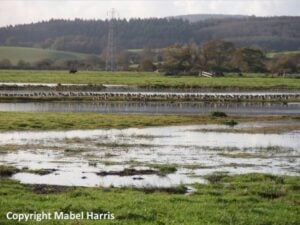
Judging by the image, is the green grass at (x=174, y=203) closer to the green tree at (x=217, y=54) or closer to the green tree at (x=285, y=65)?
the green tree at (x=285, y=65)

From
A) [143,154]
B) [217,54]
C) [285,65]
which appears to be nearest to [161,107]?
[143,154]

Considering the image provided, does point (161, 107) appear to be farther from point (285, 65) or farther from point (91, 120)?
point (285, 65)

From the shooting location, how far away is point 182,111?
226 ft

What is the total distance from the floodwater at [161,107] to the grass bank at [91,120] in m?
7.45

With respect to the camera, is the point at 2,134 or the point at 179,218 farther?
the point at 2,134

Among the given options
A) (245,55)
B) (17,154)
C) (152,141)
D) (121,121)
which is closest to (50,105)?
(121,121)

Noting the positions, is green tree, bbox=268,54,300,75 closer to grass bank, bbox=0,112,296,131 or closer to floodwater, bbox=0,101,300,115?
floodwater, bbox=0,101,300,115

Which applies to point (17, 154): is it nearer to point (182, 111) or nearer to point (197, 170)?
point (197, 170)

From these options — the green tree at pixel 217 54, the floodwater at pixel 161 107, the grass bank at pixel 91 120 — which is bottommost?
the floodwater at pixel 161 107

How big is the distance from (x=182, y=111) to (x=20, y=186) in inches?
1858

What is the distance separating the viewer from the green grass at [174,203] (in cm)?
1702

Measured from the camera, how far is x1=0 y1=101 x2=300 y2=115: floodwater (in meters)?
68.1

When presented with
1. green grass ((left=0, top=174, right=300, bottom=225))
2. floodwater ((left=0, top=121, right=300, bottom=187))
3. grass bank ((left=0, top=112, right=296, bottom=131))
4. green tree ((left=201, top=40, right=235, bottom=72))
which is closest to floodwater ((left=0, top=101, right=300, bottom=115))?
grass bank ((left=0, top=112, right=296, bottom=131))

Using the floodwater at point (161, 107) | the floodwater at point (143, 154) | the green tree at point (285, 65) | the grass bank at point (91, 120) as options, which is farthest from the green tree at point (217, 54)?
the floodwater at point (143, 154)
